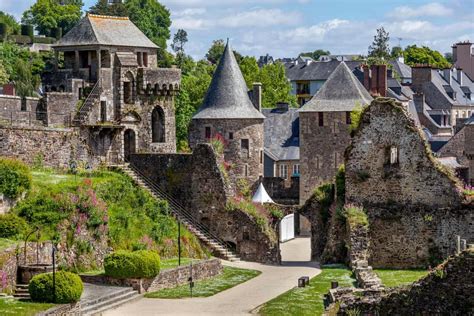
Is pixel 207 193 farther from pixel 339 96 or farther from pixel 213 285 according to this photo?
pixel 339 96

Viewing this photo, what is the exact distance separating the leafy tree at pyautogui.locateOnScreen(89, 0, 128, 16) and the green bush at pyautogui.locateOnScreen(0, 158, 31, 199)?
8414 centimetres

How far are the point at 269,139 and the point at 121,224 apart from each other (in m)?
35.0

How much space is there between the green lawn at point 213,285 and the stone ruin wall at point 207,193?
3643 mm

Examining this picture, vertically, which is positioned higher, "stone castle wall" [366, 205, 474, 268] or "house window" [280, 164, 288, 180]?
"house window" [280, 164, 288, 180]

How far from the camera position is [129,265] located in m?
45.9

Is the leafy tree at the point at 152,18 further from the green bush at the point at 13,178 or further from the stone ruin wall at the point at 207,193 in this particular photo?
the green bush at the point at 13,178

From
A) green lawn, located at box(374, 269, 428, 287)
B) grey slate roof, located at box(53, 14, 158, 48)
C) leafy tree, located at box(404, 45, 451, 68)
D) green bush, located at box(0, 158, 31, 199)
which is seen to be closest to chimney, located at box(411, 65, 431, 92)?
leafy tree, located at box(404, 45, 451, 68)

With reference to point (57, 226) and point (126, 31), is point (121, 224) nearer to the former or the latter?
point (57, 226)

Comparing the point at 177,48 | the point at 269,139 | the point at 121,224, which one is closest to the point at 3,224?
the point at 121,224

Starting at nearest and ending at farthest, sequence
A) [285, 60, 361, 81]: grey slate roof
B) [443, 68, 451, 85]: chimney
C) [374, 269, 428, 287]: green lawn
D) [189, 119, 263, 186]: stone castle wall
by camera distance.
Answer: [374, 269, 428, 287]: green lawn, [189, 119, 263, 186]: stone castle wall, [443, 68, 451, 85]: chimney, [285, 60, 361, 81]: grey slate roof

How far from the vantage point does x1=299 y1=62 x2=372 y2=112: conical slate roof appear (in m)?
67.6

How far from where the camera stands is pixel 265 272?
173 feet

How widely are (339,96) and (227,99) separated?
6283mm

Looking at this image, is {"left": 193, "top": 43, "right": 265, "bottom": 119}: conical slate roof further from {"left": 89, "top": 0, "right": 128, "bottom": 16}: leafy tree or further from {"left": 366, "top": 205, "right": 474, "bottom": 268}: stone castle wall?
{"left": 89, "top": 0, "right": 128, "bottom": 16}: leafy tree
